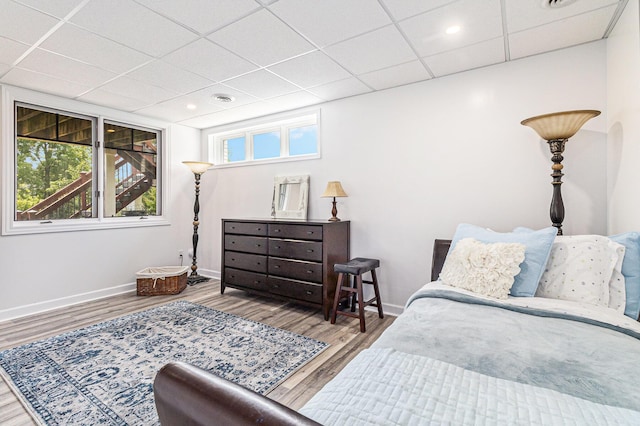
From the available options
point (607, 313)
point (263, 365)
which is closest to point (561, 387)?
point (607, 313)

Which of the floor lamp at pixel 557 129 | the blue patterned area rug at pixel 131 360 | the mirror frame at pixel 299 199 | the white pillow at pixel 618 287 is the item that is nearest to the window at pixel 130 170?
the blue patterned area rug at pixel 131 360

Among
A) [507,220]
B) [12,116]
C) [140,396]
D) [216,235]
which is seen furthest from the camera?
[216,235]

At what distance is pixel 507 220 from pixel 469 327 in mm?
1712

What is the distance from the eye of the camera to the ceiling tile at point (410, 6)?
1.87 metres

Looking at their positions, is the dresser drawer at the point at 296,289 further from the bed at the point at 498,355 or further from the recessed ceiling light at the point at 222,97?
the recessed ceiling light at the point at 222,97

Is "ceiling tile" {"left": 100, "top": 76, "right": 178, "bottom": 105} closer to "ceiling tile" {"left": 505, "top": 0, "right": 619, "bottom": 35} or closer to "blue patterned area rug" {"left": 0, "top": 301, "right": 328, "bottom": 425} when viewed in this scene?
"blue patterned area rug" {"left": 0, "top": 301, "right": 328, "bottom": 425}

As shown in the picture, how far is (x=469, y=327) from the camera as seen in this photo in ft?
4.45

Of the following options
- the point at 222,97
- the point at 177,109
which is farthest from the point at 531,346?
the point at 177,109

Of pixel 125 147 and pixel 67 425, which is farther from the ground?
pixel 125 147

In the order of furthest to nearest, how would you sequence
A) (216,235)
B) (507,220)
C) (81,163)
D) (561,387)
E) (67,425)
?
(216,235), (81,163), (507,220), (67,425), (561,387)

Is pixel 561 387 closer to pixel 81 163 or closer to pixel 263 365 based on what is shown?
pixel 263 365

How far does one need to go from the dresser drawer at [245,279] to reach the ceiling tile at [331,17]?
2607 mm

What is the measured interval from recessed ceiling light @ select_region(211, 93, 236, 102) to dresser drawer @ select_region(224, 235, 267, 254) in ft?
5.53

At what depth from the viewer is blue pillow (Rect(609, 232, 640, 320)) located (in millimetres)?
1614
